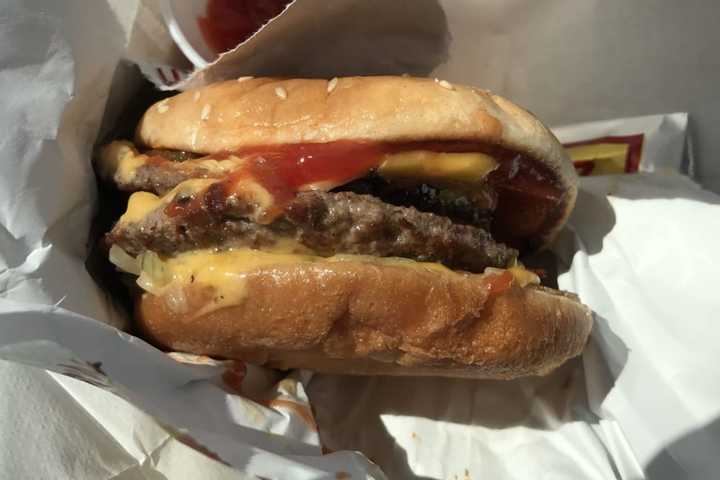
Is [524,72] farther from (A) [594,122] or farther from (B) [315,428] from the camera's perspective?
(B) [315,428]

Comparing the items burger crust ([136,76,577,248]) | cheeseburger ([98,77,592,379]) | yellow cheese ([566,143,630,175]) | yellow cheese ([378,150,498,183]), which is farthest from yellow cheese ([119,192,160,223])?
yellow cheese ([566,143,630,175])

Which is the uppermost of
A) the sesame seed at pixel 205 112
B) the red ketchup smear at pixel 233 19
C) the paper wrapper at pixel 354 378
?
the red ketchup smear at pixel 233 19

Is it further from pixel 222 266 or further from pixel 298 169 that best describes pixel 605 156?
pixel 222 266

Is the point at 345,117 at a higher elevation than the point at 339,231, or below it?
higher

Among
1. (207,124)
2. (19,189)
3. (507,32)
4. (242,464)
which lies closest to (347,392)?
(242,464)

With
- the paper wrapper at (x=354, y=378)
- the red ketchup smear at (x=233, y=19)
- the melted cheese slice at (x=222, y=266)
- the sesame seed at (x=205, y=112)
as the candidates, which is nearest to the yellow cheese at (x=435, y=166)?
the melted cheese slice at (x=222, y=266)

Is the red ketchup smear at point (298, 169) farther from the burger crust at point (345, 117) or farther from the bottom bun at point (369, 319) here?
the bottom bun at point (369, 319)

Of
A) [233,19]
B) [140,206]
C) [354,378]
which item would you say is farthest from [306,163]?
[354,378]

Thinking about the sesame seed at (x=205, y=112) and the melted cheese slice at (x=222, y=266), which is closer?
the melted cheese slice at (x=222, y=266)
